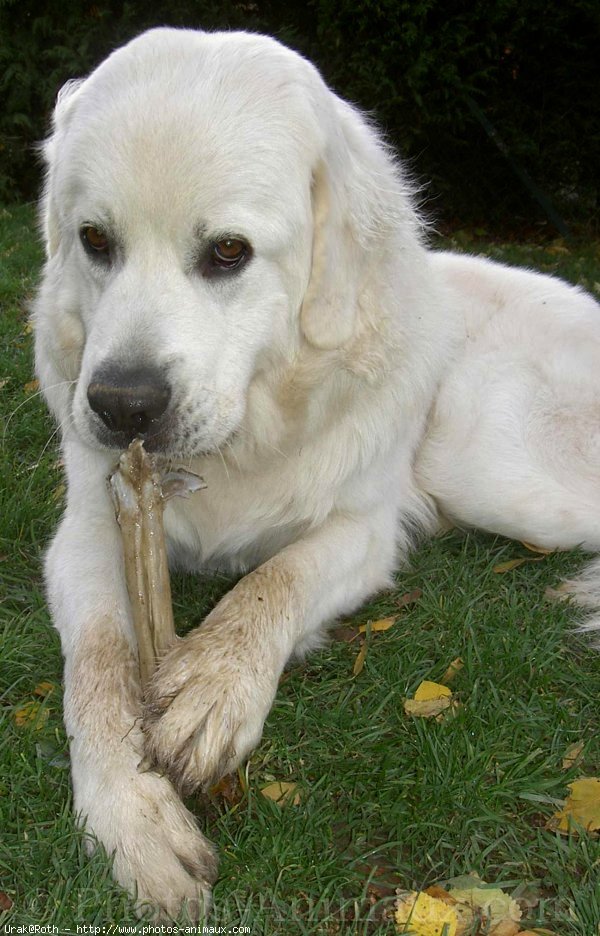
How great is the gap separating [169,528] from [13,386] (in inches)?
72.0

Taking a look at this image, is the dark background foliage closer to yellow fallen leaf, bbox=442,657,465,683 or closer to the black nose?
yellow fallen leaf, bbox=442,657,465,683

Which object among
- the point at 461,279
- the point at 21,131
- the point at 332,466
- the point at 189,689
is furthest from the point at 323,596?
the point at 21,131

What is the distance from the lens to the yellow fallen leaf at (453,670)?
247 centimetres

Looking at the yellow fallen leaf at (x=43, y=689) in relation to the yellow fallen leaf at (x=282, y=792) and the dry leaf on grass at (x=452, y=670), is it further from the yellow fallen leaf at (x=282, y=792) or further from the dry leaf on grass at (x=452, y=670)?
the dry leaf on grass at (x=452, y=670)

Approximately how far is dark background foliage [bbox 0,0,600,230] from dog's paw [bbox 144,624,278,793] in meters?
5.93

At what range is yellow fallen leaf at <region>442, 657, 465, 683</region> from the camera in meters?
2.47

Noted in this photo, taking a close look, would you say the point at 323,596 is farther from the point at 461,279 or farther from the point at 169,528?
the point at 461,279

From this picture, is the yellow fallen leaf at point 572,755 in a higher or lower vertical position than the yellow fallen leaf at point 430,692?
higher

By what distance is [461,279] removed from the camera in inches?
143

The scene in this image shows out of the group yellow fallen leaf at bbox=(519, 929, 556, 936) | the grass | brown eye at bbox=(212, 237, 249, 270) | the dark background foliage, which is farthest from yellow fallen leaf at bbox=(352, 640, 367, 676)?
the dark background foliage

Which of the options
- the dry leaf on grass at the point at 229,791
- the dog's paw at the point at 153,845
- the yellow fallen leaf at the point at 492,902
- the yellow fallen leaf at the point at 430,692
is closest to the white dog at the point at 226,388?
the dog's paw at the point at 153,845

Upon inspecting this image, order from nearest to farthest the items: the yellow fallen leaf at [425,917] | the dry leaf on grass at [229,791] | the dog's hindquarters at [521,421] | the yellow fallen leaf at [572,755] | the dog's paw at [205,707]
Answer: the yellow fallen leaf at [425,917] → the dog's paw at [205,707] → the dry leaf on grass at [229,791] → the yellow fallen leaf at [572,755] → the dog's hindquarters at [521,421]

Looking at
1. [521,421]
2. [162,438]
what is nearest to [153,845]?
[162,438]

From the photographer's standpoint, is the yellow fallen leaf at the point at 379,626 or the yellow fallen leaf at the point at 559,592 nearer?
the yellow fallen leaf at the point at 379,626
